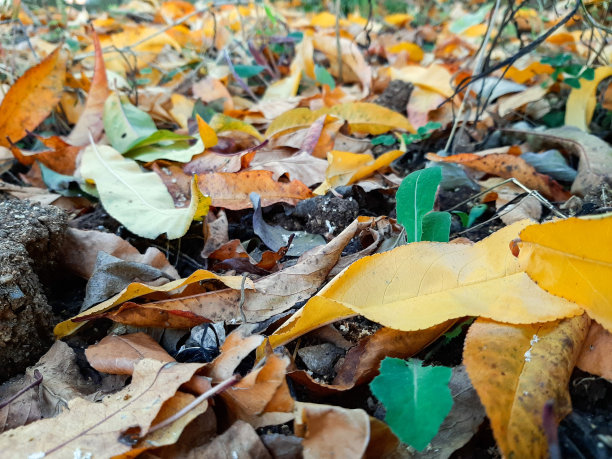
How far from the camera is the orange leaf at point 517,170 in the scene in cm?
118

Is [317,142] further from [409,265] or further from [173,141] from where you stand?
[409,265]

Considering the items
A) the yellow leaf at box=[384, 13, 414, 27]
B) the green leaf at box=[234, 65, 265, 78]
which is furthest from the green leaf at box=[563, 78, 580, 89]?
the yellow leaf at box=[384, 13, 414, 27]

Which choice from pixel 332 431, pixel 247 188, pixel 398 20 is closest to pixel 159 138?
pixel 247 188

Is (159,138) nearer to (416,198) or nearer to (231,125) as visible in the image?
(231,125)

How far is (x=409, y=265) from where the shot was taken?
2.49ft

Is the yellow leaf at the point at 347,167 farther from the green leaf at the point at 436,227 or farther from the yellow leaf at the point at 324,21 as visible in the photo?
the yellow leaf at the point at 324,21

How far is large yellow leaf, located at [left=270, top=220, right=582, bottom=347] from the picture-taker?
0.68m

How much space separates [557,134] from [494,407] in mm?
1066

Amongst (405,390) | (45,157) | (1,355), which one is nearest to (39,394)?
(1,355)

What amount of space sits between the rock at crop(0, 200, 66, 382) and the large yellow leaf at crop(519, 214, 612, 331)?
0.77 m

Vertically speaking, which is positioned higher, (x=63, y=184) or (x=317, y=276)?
(x=63, y=184)

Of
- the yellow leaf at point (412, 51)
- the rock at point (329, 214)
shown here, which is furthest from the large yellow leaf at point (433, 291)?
the yellow leaf at point (412, 51)

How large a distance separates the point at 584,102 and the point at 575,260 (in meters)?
1.09

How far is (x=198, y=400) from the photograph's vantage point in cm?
64
